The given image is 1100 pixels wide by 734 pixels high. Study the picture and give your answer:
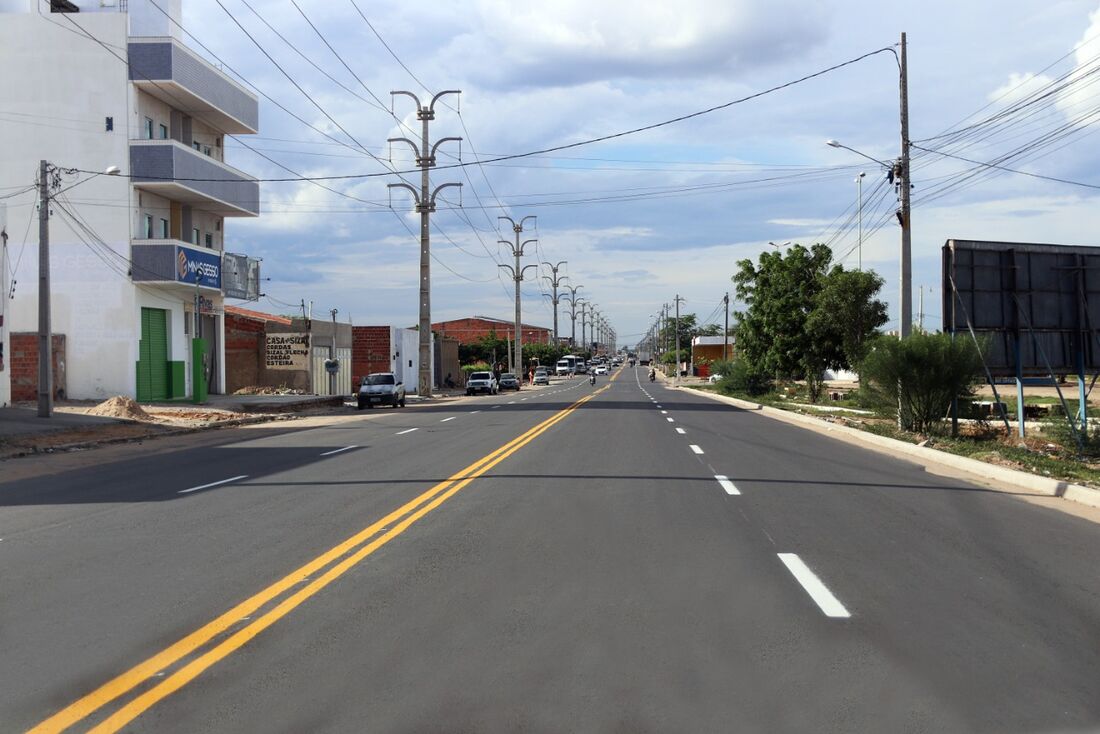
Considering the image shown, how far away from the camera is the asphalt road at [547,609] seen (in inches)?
197

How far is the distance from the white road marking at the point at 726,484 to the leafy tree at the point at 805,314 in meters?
24.5

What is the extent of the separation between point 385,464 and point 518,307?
74.3 metres

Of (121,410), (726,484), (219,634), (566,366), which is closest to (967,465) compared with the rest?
(726,484)

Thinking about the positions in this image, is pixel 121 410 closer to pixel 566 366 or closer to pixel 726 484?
pixel 726 484

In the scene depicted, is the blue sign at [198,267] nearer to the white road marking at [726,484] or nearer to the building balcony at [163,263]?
the building balcony at [163,263]

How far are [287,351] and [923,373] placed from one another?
41.4m

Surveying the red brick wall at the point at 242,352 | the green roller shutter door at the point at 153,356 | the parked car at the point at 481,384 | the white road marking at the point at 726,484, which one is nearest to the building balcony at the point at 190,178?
the green roller shutter door at the point at 153,356

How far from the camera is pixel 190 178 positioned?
1575 inches

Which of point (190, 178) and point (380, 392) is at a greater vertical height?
point (190, 178)

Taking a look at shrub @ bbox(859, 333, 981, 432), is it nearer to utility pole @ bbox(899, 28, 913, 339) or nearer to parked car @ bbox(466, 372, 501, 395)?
utility pole @ bbox(899, 28, 913, 339)

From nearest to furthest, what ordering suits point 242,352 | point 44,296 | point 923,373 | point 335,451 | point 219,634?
point 219,634 < point 335,451 < point 923,373 < point 44,296 < point 242,352

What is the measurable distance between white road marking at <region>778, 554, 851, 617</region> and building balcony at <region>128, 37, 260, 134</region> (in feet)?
119

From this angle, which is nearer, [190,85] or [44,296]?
[44,296]

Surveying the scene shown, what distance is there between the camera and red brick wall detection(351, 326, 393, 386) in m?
67.8
